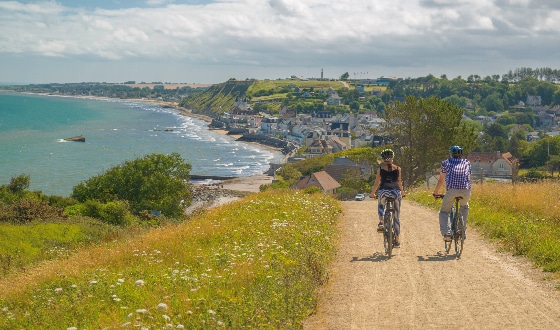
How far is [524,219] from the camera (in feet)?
42.7

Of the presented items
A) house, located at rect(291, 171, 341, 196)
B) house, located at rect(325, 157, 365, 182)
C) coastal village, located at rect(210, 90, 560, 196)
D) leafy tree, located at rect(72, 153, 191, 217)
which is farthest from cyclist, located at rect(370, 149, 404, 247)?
house, located at rect(325, 157, 365, 182)

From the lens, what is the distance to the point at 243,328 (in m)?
6.35

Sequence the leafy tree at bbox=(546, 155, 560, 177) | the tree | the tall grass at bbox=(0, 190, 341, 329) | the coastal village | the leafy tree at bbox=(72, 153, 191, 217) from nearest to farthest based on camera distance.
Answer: the tall grass at bbox=(0, 190, 341, 329) → the tree → the leafy tree at bbox=(72, 153, 191, 217) → the leafy tree at bbox=(546, 155, 560, 177) → the coastal village

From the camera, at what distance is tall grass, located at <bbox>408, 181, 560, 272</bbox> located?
10.3 m

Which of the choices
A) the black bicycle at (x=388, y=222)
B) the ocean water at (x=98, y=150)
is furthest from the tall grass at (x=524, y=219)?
the ocean water at (x=98, y=150)

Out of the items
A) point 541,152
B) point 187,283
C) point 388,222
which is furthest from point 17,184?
point 541,152

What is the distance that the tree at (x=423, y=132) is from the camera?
113 feet

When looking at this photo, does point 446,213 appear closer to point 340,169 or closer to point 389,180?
point 389,180

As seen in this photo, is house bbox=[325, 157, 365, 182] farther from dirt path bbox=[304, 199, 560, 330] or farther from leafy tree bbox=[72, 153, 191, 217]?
dirt path bbox=[304, 199, 560, 330]

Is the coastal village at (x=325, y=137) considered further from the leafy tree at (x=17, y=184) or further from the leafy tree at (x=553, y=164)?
the leafy tree at (x=17, y=184)

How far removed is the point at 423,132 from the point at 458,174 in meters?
25.6

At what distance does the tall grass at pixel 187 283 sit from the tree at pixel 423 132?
2334cm

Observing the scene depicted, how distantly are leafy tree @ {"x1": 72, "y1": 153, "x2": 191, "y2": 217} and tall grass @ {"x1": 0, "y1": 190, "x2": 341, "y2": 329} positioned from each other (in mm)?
31138

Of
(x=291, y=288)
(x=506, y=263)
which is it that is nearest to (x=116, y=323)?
(x=291, y=288)
